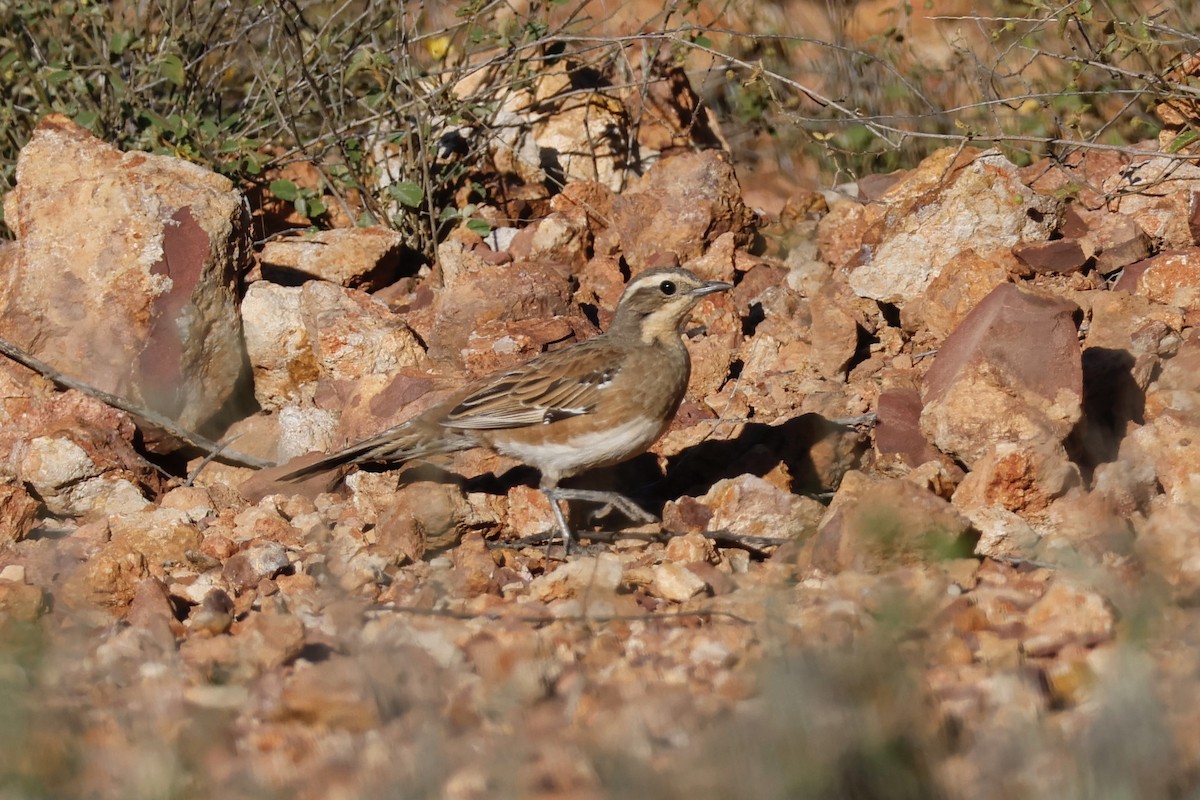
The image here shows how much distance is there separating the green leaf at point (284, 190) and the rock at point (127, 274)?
1.23m

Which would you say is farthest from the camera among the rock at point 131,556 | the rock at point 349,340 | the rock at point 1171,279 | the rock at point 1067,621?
the rock at point 349,340

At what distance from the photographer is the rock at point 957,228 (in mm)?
8570

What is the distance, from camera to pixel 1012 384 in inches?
264

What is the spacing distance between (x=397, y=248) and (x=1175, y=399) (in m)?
5.00

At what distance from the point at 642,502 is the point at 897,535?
2666 mm

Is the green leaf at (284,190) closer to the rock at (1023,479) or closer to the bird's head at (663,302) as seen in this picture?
A: the bird's head at (663,302)

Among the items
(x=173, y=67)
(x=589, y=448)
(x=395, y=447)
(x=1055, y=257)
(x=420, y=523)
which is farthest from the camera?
(x=173, y=67)

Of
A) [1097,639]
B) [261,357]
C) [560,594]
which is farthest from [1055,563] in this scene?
[261,357]

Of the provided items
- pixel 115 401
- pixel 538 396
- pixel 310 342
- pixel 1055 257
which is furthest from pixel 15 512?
pixel 1055 257

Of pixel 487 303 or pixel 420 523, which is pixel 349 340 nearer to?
pixel 487 303

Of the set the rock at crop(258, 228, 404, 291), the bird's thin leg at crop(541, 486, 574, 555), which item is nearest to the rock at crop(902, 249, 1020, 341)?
the bird's thin leg at crop(541, 486, 574, 555)

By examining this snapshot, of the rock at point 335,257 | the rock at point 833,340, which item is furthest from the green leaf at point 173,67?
the rock at point 833,340

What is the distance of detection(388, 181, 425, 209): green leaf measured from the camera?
9.59 metres

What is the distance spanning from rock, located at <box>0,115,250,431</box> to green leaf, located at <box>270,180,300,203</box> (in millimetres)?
1233
